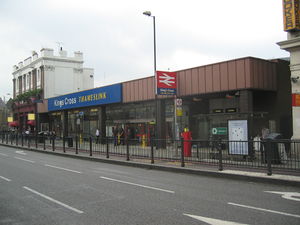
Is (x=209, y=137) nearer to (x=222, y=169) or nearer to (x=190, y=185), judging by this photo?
(x=222, y=169)

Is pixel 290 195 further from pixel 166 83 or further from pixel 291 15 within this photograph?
pixel 166 83

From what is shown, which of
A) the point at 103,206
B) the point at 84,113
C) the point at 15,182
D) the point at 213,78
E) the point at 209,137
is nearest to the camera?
the point at 103,206

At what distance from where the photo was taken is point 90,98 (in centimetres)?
3145

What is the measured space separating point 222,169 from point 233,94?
10.4 m

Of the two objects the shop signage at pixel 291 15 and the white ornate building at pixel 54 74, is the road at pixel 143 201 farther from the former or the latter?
the white ornate building at pixel 54 74

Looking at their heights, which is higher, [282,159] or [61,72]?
[61,72]

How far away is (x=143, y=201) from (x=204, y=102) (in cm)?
1768

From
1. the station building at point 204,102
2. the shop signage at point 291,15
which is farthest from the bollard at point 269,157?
the shop signage at point 291,15

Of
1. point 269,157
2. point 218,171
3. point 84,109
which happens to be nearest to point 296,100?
point 269,157

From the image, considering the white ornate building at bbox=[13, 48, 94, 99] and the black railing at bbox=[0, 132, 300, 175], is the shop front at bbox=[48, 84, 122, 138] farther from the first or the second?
the black railing at bbox=[0, 132, 300, 175]

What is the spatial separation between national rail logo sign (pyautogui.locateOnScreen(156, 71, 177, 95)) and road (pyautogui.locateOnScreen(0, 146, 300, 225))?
33.1 feet

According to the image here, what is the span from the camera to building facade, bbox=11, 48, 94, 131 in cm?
4747

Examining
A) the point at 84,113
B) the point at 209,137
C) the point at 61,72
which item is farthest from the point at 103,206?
the point at 61,72

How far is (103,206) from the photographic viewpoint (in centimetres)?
688
